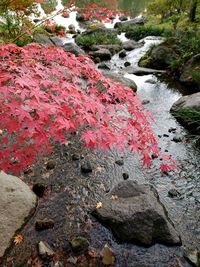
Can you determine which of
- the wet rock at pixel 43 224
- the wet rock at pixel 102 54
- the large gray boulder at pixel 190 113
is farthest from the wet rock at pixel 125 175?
the wet rock at pixel 102 54

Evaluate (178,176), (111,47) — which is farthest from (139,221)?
(111,47)

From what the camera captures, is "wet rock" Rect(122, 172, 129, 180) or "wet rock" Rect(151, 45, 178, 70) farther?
"wet rock" Rect(151, 45, 178, 70)

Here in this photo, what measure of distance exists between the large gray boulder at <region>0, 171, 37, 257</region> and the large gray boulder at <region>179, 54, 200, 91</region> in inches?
259

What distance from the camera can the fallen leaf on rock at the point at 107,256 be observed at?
299cm

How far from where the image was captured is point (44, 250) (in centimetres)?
303

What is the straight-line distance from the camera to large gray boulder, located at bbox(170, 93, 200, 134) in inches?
227

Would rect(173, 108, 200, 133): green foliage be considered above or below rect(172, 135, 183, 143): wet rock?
above

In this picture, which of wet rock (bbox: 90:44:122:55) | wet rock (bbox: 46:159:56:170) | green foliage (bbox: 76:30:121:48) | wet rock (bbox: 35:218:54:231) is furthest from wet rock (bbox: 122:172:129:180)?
green foliage (bbox: 76:30:121:48)

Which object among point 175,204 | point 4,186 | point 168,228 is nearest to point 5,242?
point 4,186

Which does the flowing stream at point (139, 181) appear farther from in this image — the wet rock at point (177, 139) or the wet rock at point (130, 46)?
the wet rock at point (130, 46)

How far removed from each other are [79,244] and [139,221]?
2.67 ft

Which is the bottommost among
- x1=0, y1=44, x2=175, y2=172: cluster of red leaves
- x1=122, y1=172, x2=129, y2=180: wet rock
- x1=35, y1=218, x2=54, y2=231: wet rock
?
x1=122, y1=172, x2=129, y2=180: wet rock

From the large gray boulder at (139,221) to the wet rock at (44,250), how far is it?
0.77 meters

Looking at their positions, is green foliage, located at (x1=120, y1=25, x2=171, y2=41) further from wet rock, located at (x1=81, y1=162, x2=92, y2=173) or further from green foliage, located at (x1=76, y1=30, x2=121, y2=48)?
wet rock, located at (x1=81, y1=162, x2=92, y2=173)
